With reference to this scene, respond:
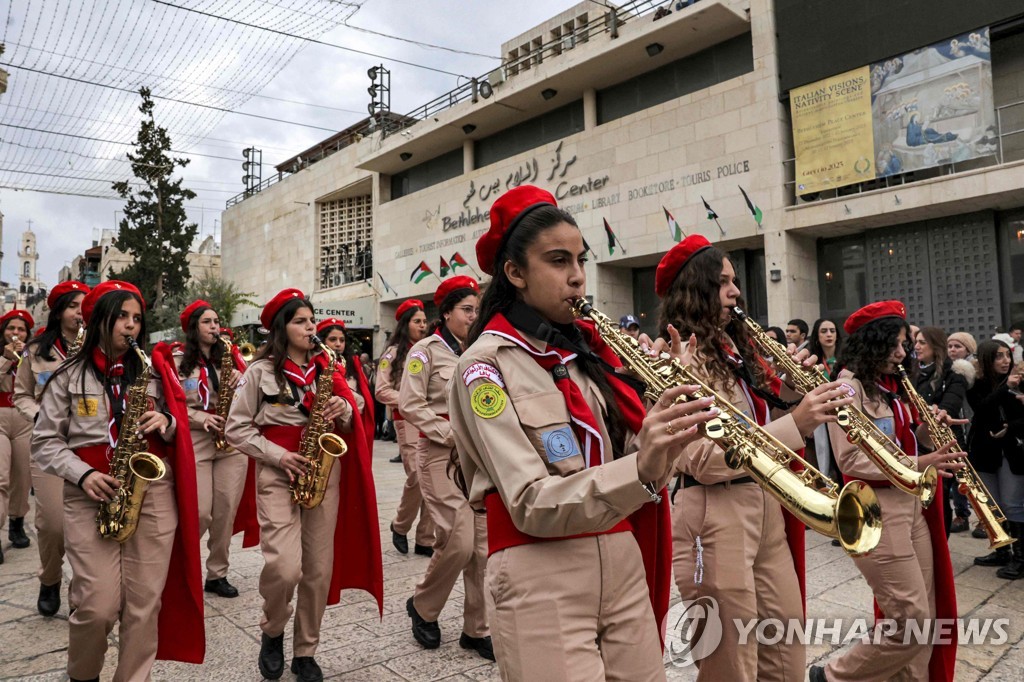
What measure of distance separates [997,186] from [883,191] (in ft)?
6.04

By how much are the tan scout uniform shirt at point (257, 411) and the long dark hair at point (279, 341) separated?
39 mm

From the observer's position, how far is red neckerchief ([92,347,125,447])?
12.3 ft

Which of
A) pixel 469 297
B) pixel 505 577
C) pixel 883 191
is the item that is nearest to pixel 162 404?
pixel 469 297

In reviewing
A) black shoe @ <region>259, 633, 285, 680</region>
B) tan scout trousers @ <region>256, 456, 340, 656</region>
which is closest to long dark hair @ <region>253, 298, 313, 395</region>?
tan scout trousers @ <region>256, 456, 340, 656</region>

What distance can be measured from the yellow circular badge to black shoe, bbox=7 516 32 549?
7.71 meters

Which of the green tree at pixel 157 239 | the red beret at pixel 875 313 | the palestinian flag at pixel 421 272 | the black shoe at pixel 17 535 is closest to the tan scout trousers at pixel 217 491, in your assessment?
the black shoe at pixel 17 535

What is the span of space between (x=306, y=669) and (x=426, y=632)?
82 centimetres

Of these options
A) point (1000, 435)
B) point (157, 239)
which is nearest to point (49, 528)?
point (1000, 435)

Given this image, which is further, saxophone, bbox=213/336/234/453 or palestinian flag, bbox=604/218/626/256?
palestinian flag, bbox=604/218/626/256

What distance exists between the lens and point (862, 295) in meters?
14.6

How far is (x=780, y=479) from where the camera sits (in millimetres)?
1738

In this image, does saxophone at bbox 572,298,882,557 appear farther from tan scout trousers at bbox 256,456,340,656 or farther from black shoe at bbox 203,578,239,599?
black shoe at bbox 203,578,239,599

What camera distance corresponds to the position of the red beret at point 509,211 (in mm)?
2141

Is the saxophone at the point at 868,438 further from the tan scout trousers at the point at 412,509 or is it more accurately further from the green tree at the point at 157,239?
the green tree at the point at 157,239
